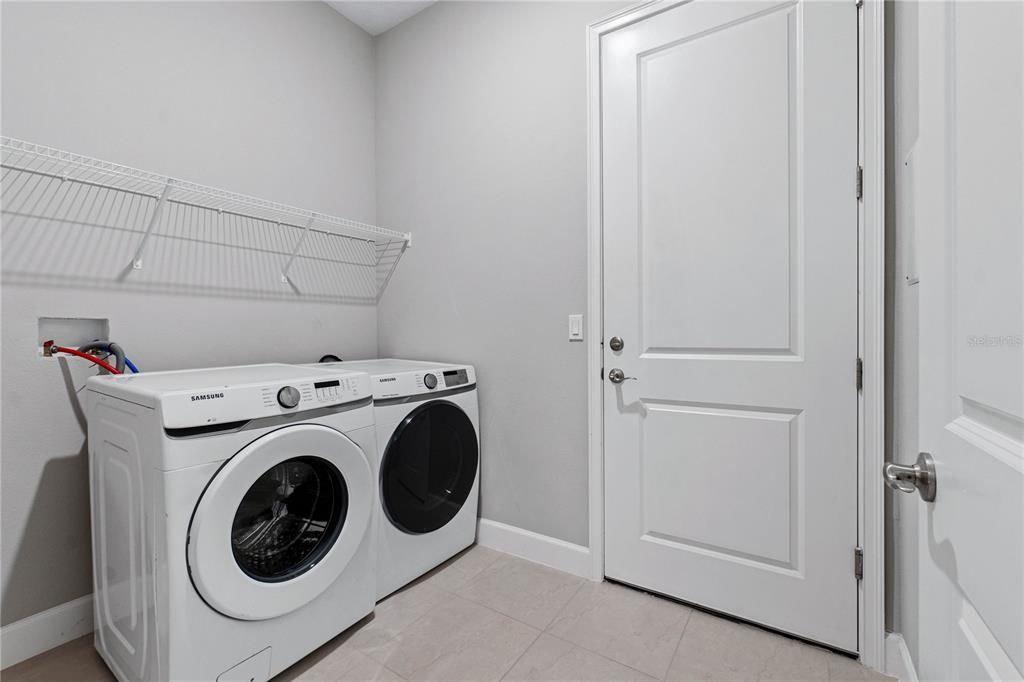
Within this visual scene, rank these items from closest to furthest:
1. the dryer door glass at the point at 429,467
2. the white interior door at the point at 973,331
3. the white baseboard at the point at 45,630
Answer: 1. the white interior door at the point at 973,331
2. the white baseboard at the point at 45,630
3. the dryer door glass at the point at 429,467

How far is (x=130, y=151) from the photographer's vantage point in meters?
1.72

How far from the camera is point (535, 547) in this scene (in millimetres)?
2107

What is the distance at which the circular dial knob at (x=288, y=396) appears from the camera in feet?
4.43

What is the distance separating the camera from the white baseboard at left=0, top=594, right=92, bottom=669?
4.78 ft

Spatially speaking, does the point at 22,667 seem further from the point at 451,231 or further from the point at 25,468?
the point at 451,231

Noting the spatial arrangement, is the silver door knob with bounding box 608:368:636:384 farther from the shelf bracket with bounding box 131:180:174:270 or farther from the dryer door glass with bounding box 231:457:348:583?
the shelf bracket with bounding box 131:180:174:270

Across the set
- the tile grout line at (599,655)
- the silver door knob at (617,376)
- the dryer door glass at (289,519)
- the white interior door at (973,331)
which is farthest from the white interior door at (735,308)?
the dryer door glass at (289,519)

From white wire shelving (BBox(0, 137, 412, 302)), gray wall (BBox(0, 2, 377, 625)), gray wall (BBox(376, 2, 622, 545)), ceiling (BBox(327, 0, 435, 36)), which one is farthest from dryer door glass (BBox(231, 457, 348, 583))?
ceiling (BBox(327, 0, 435, 36))

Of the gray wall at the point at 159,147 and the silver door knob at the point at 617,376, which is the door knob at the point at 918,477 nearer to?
the silver door knob at the point at 617,376

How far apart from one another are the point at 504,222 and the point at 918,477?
182 centimetres

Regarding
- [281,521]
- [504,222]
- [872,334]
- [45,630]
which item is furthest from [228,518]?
[872,334]

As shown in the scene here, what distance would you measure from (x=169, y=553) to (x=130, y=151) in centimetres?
145

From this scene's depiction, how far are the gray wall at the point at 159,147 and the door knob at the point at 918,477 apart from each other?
7.20 ft

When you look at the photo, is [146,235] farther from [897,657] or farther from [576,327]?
[897,657]
